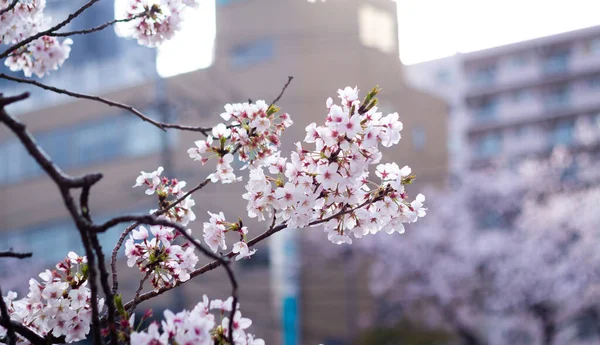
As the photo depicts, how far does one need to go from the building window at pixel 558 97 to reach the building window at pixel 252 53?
2000 centimetres

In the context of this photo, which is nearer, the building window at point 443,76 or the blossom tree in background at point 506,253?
the blossom tree in background at point 506,253

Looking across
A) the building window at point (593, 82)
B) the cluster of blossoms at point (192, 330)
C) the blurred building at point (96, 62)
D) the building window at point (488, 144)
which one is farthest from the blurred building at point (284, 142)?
the cluster of blossoms at point (192, 330)

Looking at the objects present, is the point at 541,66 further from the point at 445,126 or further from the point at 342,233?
the point at 342,233

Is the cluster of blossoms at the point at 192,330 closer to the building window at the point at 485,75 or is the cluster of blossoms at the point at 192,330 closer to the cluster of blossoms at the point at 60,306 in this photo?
the cluster of blossoms at the point at 60,306

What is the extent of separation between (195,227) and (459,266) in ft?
23.8

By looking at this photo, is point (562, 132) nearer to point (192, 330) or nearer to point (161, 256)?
point (161, 256)

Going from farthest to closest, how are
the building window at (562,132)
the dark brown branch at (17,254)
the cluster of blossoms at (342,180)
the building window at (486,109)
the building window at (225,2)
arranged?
the building window at (486,109) → the building window at (562,132) → the building window at (225,2) → the cluster of blossoms at (342,180) → the dark brown branch at (17,254)

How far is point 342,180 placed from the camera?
213 cm

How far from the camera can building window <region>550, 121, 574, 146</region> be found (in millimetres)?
34481

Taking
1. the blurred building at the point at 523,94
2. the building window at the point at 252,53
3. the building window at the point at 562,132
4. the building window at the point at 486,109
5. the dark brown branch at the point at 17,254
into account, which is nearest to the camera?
the dark brown branch at the point at 17,254

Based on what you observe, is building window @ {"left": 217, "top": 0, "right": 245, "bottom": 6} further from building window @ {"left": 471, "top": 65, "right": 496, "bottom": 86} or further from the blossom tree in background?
building window @ {"left": 471, "top": 65, "right": 496, "bottom": 86}

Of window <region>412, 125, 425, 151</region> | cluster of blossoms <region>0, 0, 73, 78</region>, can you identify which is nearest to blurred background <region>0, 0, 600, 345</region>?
window <region>412, 125, 425, 151</region>

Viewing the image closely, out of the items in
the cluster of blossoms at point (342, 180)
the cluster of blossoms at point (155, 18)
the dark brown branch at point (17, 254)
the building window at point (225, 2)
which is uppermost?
the building window at point (225, 2)

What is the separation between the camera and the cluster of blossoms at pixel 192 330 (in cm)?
167
